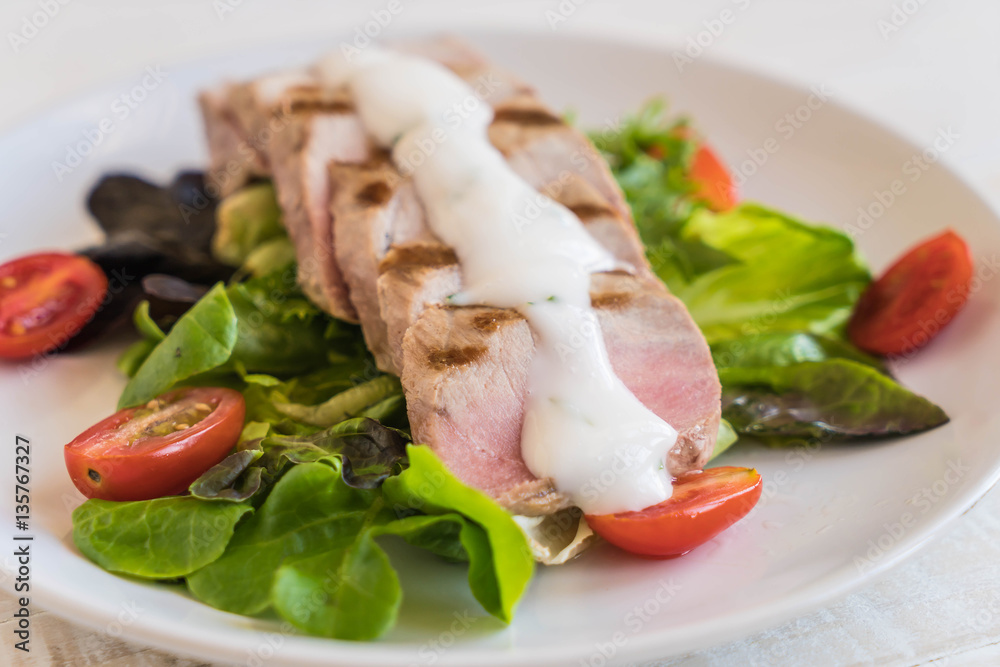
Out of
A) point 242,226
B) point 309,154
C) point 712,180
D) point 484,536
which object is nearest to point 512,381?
point 484,536

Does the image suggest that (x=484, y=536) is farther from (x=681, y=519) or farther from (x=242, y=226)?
(x=242, y=226)

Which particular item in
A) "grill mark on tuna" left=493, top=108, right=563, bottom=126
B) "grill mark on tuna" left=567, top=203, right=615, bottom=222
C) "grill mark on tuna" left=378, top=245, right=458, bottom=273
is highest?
"grill mark on tuna" left=493, top=108, right=563, bottom=126

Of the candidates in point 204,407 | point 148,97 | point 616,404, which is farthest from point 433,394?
point 148,97

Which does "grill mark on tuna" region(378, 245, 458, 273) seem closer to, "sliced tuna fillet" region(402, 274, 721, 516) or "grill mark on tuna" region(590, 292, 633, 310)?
"sliced tuna fillet" region(402, 274, 721, 516)

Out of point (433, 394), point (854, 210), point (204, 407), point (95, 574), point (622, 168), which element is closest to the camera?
point (95, 574)

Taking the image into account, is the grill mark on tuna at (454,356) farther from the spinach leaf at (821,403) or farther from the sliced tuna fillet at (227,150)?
the sliced tuna fillet at (227,150)

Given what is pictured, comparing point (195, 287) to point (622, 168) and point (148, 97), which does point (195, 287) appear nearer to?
point (148, 97)

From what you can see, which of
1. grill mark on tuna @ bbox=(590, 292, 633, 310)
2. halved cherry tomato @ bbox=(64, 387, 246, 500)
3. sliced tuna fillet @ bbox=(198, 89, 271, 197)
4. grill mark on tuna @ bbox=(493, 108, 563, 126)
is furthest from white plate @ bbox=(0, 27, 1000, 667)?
grill mark on tuna @ bbox=(493, 108, 563, 126)
